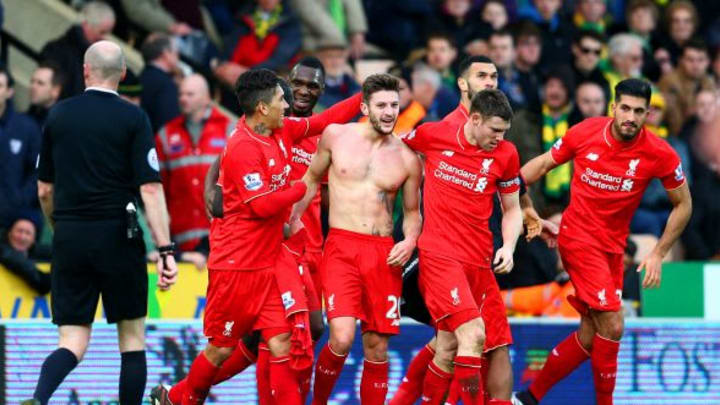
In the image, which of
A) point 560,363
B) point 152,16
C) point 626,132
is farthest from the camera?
point 152,16

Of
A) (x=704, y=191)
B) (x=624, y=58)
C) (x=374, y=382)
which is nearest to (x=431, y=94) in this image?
(x=624, y=58)

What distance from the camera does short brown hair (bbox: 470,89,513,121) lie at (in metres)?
11.8

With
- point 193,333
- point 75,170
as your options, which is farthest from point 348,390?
point 75,170

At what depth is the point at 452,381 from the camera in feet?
40.1

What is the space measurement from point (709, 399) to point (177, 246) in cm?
482

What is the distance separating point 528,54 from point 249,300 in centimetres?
756

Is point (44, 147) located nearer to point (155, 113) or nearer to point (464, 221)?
point (464, 221)

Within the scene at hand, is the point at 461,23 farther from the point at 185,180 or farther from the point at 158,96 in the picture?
the point at 185,180

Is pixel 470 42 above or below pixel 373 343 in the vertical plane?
above

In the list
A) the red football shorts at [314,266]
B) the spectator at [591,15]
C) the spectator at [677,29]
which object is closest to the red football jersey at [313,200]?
the red football shorts at [314,266]

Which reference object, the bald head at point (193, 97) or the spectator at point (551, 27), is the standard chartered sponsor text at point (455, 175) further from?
the spectator at point (551, 27)

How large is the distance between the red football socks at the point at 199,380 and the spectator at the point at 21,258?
2.84m

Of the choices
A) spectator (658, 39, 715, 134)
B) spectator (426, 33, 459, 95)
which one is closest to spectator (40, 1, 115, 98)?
spectator (426, 33, 459, 95)

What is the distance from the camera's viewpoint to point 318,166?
12.1 metres
